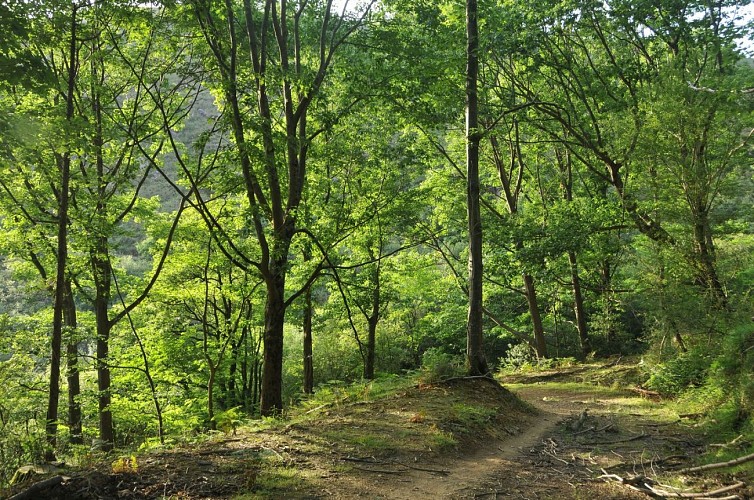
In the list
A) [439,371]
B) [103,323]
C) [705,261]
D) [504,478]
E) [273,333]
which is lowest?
[504,478]

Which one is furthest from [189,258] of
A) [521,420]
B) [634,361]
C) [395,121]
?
[634,361]

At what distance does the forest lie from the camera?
780 cm

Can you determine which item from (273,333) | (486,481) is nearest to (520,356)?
(273,333)

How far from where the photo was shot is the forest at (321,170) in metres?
7.80

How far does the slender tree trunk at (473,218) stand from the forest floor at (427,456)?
1.84ft

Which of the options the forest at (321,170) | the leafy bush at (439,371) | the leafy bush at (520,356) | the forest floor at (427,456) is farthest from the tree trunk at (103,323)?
the leafy bush at (520,356)

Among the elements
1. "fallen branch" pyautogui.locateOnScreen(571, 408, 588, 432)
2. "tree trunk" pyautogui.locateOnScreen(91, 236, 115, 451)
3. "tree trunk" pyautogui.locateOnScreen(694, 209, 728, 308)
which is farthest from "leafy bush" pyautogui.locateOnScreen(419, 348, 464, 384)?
"tree trunk" pyautogui.locateOnScreen(91, 236, 115, 451)

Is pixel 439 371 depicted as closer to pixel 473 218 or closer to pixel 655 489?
pixel 473 218

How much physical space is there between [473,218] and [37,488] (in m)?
8.08

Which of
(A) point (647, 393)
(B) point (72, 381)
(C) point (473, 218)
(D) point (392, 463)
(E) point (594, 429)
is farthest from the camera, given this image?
(B) point (72, 381)

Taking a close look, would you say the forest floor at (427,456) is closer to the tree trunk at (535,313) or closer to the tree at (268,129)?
the tree at (268,129)

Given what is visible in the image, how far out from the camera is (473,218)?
977 cm

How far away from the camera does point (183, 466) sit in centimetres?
472

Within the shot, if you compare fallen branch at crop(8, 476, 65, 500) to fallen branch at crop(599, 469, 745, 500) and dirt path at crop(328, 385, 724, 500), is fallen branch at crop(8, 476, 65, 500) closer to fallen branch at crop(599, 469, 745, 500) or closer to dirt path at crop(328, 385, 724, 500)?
dirt path at crop(328, 385, 724, 500)
